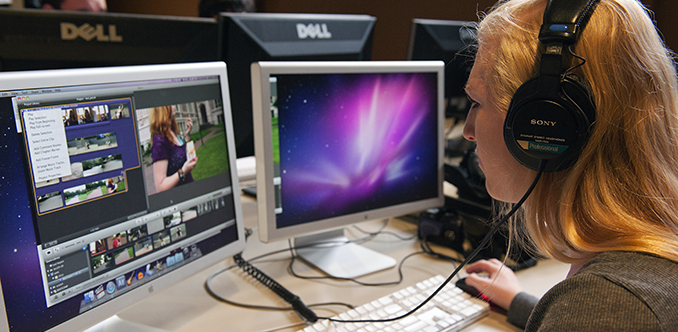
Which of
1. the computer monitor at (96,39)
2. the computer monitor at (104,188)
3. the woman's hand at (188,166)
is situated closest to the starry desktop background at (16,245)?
the computer monitor at (104,188)

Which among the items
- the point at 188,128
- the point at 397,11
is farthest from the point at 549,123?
the point at 397,11

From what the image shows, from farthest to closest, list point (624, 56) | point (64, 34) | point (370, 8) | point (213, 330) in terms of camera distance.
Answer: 1. point (370, 8)
2. point (64, 34)
3. point (213, 330)
4. point (624, 56)

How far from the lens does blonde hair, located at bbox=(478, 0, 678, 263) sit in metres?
0.59

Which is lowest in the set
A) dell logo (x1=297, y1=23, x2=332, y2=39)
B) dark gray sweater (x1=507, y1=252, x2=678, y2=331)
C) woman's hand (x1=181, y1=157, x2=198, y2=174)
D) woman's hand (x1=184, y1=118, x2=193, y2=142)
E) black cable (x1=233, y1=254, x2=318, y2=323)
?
black cable (x1=233, y1=254, x2=318, y2=323)

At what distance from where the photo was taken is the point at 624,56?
1.93 ft

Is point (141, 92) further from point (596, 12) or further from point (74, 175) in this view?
point (596, 12)

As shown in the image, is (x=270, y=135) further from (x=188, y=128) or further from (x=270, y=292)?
(x=270, y=292)

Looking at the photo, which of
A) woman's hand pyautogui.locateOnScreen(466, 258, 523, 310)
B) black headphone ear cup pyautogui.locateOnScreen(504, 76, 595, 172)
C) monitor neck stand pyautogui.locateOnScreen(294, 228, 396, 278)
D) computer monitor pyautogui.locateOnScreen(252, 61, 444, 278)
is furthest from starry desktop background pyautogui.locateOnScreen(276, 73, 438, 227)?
black headphone ear cup pyautogui.locateOnScreen(504, 76, 595, 172)

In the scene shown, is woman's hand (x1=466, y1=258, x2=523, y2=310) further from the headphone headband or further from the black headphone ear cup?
the headphone headband

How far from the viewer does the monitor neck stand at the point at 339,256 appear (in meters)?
1.11

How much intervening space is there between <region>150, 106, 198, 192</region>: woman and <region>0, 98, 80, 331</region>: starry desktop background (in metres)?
0.21

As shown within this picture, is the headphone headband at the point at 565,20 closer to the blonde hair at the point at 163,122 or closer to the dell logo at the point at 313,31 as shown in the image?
the blonde hair at the point at 163,122

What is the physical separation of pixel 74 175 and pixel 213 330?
37cm

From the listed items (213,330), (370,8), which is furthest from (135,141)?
(370,8)
